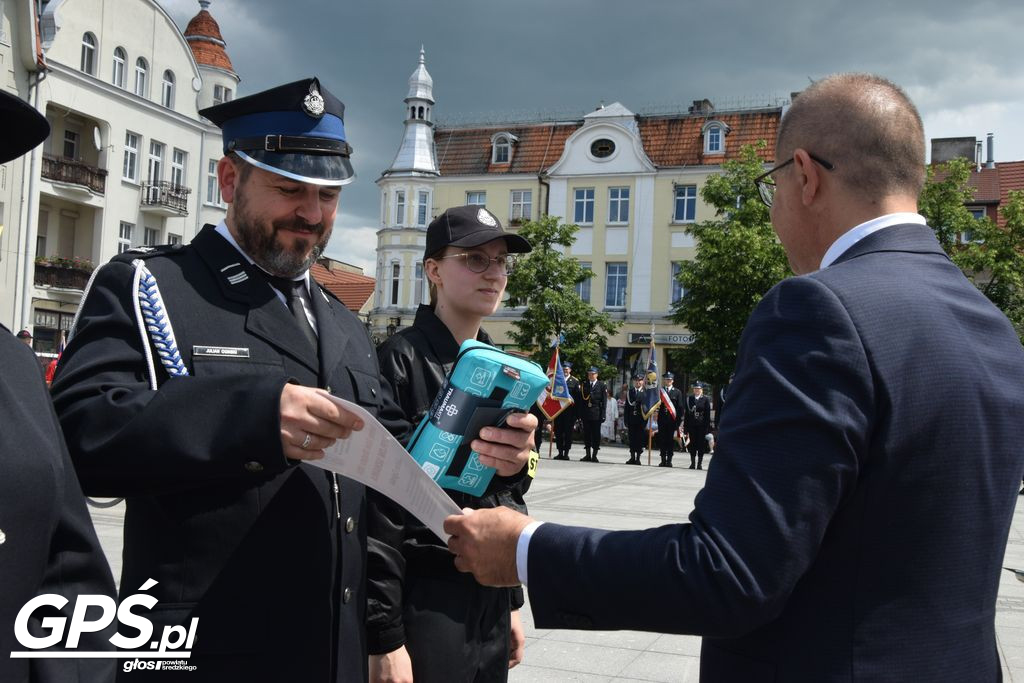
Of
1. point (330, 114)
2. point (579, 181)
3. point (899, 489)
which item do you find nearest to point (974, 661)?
point (899, 489)

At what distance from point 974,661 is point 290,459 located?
1.45 m

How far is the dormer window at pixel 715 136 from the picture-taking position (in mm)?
41875

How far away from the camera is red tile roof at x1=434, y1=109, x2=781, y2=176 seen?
42.1 m

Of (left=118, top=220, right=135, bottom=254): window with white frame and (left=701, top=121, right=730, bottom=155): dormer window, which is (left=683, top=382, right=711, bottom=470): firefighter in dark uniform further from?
(left=118, top=220, right=135, bottom=254): window with white frame

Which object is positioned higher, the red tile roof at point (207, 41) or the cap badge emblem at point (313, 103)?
the red tile roof at point (207, 41)

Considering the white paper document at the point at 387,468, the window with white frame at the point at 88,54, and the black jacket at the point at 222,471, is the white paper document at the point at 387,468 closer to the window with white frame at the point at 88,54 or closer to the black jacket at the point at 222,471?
the black jacket at the point at 222,471

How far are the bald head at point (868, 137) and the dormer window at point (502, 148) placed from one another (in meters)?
43.8

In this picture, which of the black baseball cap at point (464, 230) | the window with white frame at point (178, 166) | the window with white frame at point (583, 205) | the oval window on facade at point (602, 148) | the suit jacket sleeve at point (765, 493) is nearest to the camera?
the suit jacket sleeve at point (765, 493)

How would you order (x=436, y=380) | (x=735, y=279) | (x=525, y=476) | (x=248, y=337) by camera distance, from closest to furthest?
1. (x=248, y=337)
2. (x=525, y=476)
3. (x=436, y=380)
4. (x=735, y=279)

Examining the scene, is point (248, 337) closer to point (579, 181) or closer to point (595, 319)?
point (595, 319)

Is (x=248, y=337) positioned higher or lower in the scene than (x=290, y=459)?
higher

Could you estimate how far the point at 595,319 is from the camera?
34688 millimetres

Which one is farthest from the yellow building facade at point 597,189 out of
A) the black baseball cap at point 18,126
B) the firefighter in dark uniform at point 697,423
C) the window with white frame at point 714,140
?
the black baseball cap at point 18,126

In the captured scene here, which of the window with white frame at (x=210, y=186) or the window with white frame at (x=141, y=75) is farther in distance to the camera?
the window with white frame at (x=210, y=186)
